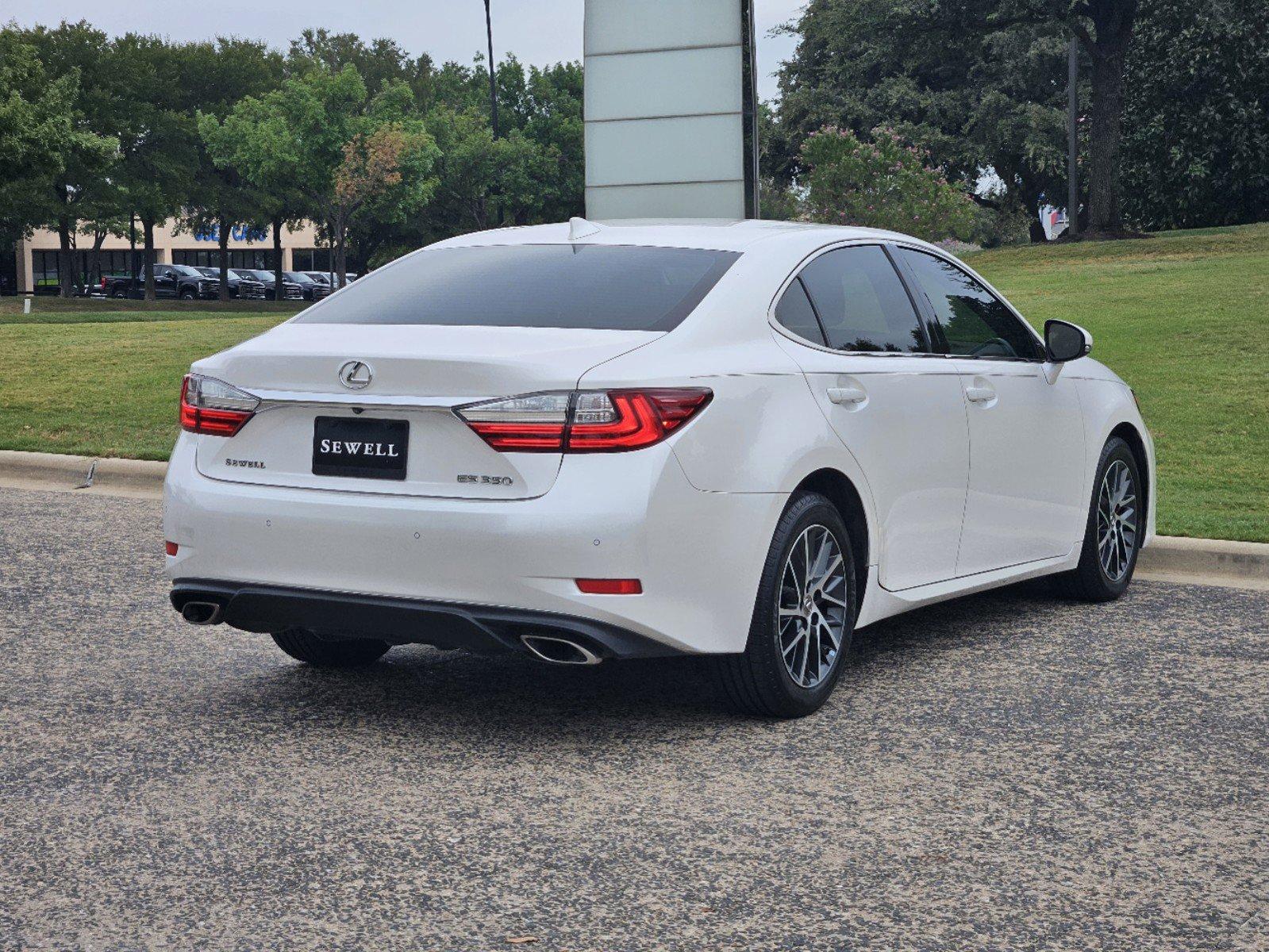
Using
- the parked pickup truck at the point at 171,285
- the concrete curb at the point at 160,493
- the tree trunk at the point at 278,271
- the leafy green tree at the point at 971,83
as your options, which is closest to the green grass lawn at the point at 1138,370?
the concrete curb at the point at 160,493

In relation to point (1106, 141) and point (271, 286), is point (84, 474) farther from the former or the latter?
point (271, 286)

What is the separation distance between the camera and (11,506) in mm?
10289

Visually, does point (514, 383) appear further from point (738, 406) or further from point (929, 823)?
point (929, 823)

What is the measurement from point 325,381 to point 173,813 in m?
1.36

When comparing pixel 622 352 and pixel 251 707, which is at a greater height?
pixel 622 352

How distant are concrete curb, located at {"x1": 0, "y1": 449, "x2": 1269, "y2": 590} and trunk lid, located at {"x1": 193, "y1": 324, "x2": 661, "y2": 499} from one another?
170 inches

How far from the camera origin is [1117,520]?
7.60m

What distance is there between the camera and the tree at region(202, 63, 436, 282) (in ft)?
200

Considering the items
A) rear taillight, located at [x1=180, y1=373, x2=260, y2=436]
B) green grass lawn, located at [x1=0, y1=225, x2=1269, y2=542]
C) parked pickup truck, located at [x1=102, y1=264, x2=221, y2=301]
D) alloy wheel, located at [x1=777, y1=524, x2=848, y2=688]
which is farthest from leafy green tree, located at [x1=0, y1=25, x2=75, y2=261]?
parked pickup truck, located at [x1=102, y1=264, x2=221, y2=301]

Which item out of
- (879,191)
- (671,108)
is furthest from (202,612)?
(879,191)

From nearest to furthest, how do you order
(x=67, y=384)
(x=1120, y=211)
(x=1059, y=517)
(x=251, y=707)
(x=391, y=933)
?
(x=391, y=933) → (x=251, y=707) → (x=1059, y=517) → (x=67, y=384) → (x=1120, y=211)

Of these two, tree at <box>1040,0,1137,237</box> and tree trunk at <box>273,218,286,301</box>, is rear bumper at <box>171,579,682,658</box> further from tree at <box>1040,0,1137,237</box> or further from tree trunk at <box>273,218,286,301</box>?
tree trunk at <box>273,218,286,301</box>

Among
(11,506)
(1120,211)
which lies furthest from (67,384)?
(1120,211)

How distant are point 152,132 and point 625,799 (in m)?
63.5
